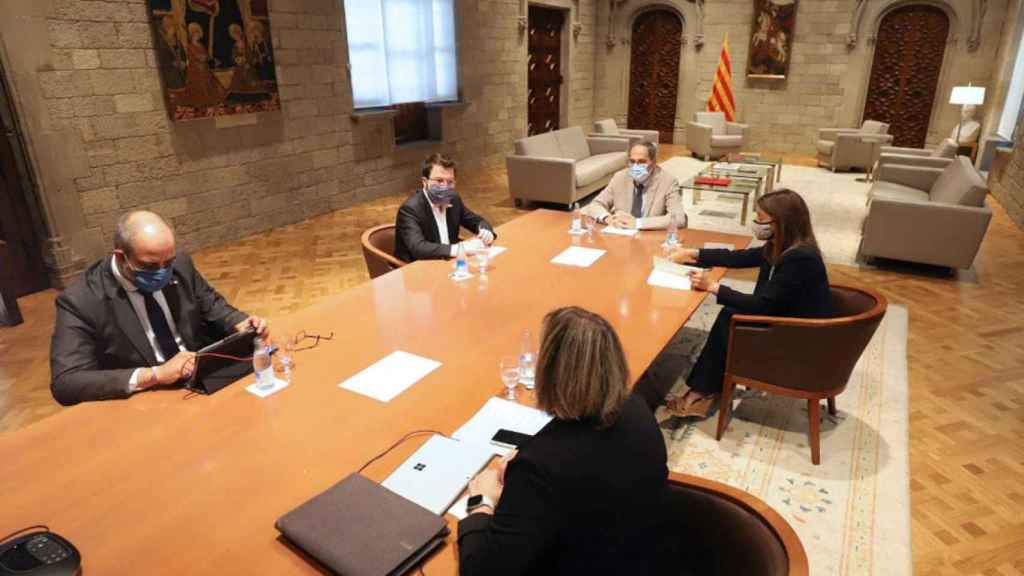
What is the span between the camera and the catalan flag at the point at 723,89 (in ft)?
35.6

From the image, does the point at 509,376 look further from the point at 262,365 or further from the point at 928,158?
the point at 928,158

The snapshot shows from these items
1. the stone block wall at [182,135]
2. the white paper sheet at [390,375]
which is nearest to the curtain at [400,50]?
the stone block wall at [182,135]

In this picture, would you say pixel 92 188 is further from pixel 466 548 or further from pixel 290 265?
pixel 466 548

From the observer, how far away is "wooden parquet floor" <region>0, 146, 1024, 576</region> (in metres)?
2.39

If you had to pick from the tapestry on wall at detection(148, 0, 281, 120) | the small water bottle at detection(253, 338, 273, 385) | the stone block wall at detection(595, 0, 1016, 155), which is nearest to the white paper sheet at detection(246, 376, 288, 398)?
the small water bottle at detection(253, 338, 273, 385)

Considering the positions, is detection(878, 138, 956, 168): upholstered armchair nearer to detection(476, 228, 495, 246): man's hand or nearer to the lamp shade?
the lamp shade

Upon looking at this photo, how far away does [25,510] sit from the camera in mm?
1415

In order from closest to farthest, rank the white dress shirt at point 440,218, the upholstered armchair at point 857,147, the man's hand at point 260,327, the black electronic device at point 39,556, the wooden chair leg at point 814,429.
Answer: the black electronic device at point 39,556
the man's hand at point 260,327
the wooden chair leg at point 814,429
the white dress shirt at point 440,218
the upholstered armchair at point 857,147

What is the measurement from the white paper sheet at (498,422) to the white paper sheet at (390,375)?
285mm

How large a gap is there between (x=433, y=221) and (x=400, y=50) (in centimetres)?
506

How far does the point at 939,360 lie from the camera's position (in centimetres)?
369

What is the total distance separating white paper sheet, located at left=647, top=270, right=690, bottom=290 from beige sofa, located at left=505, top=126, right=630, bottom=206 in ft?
13.5

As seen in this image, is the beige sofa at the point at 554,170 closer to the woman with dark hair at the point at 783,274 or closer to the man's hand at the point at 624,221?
the man's hand at the point at 624,221

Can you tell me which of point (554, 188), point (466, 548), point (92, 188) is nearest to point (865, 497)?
point (466, 548)
